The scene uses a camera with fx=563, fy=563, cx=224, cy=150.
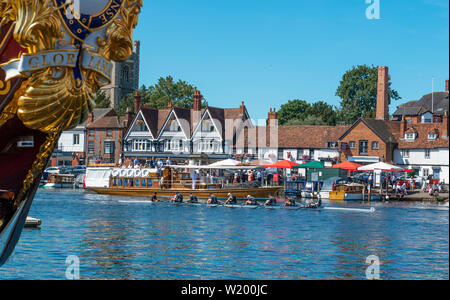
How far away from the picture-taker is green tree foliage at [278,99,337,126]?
332 ft

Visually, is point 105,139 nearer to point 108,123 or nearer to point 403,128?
point 108,123

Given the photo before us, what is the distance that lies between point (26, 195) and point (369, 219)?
36553 mm

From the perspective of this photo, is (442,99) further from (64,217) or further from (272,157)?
(64,217)

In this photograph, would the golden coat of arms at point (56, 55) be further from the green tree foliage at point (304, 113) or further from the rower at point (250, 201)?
the green tree foliage at point (304, 113)

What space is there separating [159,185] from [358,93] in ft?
197

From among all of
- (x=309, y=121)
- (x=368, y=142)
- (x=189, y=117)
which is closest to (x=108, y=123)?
(x=189, y=117)

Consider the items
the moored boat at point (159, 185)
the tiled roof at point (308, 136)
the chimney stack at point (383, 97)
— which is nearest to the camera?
the moored boat at point (159, 185)

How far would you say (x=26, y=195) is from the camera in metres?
8.60

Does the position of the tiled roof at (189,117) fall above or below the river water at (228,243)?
above

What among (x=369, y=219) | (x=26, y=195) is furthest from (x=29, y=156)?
(x=369, y=219)

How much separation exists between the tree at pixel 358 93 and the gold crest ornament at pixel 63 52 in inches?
3996

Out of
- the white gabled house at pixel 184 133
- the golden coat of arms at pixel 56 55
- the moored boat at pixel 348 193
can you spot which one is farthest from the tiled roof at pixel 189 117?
the golden coat of arms at pixel 56 55

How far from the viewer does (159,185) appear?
58594 mm

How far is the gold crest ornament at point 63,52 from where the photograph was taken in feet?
20.5
